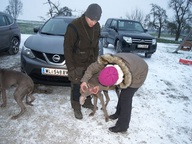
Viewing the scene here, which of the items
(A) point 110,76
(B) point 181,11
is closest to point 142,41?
(A) point 110,76

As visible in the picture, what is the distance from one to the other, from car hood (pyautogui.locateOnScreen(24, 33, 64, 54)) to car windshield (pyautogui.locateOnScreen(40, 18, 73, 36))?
40 centimetres

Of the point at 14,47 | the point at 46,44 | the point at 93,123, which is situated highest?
the point at 46,44

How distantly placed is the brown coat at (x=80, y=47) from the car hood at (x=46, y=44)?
2.87ft

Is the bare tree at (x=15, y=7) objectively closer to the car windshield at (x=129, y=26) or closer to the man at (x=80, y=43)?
the car windshield at (x=129, y=26)

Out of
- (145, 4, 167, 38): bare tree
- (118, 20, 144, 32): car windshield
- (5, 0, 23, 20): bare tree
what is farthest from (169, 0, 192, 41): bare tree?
(5, 0, 23, 20): bare tree

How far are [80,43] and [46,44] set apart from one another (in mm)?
1427

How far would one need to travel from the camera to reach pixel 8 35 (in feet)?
23.5

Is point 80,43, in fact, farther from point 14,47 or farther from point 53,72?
point 14,47

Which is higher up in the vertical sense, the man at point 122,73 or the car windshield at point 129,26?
the car windshield at point 129,26

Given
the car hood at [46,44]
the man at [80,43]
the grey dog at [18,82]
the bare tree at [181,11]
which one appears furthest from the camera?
the bare tree at [181,11]

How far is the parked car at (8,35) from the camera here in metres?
6.91

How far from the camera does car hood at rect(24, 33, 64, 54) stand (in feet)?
13.8

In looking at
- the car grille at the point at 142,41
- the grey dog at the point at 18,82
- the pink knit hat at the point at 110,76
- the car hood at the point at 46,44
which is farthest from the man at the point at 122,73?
the car grille at the point at 142,41

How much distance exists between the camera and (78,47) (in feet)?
10.9
